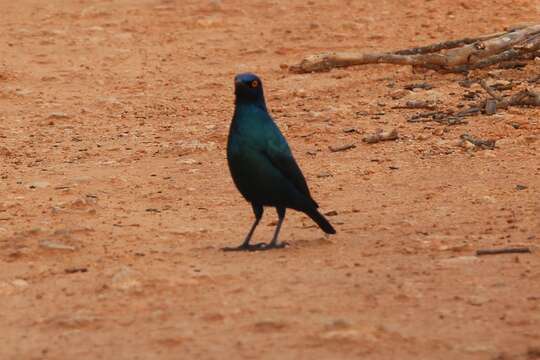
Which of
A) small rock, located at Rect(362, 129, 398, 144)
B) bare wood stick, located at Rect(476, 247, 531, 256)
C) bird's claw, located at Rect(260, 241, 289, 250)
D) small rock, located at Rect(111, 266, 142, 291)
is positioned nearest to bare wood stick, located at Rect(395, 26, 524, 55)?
small rock, located at Rect(362, 129, 398, 144)

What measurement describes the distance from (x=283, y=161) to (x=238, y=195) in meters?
2.08

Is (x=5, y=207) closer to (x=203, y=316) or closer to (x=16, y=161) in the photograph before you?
(x=16, y=161)

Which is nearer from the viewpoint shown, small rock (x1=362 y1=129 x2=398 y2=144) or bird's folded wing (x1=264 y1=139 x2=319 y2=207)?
bird's folded wing (x1=264 y1=139 x2=319 y2=207)

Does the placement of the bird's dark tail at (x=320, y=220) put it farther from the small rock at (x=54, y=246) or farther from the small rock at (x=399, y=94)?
the small rock at (x=399, y=94)

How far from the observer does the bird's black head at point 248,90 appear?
26.2 feet

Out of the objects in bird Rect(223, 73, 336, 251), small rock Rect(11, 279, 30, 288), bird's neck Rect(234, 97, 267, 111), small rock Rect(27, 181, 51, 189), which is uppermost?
bird's neck Rect(234, 97, 267, 111)

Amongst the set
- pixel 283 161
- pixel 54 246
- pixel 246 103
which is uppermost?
pixel 246 103

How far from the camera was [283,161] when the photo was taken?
793 centimetres

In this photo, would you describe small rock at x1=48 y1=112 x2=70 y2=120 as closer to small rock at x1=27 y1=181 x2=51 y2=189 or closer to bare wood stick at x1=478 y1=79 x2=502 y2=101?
small rock at x1=27 y1=181 x2=51 y2=189

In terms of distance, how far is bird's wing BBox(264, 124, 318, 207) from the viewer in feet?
25.9

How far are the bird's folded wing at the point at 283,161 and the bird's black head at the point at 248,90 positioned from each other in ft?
0.97

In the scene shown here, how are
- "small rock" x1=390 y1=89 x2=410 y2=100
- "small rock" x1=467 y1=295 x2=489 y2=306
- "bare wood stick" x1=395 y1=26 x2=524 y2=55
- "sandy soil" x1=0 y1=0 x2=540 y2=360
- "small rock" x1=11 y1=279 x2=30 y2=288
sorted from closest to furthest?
1. "sandy soil" x1=0 y1=0 x2=540 y2=360
2. "small rock" x1=467 y1=295 x2=489 y2=306
3. "small rock" x1=11 y1=279 x2=30 y2=288
4. "small rock" x1=390 y1=89 x2=410 y2=100
5. "bare wood stick" x1=395 y1=26 x2=524 y2=55

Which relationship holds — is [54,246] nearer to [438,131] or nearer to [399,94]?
→ [438,131]

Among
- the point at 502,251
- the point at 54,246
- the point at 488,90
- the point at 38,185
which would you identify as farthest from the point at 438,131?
the point at 54,246
